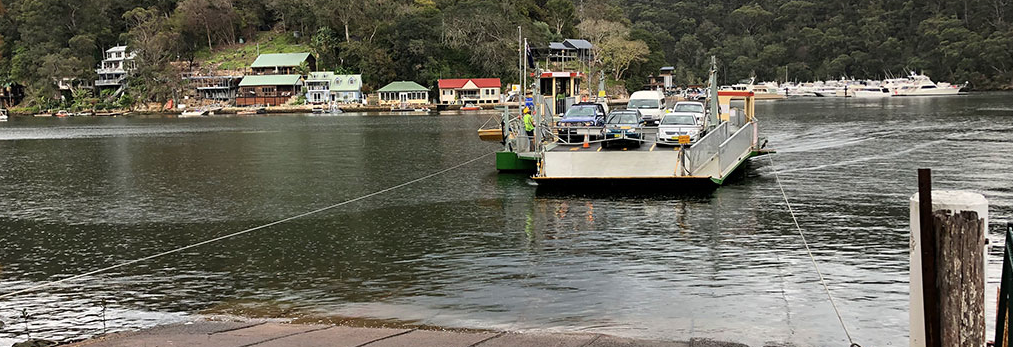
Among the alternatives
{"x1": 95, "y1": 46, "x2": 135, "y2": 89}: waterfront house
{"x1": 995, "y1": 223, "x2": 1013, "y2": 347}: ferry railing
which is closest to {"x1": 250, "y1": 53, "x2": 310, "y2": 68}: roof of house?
{"x1": 95, "y1": 46, "x2": 135, "y2": 89}: waterfront house

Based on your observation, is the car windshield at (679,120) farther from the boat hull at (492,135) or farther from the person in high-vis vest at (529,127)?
the boat hull at (492,135)

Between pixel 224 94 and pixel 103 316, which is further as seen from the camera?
pixel 224 94

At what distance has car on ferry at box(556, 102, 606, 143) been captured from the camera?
3644 cm

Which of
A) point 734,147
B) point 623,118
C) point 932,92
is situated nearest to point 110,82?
point 623,118

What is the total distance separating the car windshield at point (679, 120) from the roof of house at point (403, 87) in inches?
4225

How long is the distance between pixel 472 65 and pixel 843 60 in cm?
8029

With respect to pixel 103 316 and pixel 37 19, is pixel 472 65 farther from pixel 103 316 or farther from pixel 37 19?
pixel 103 316

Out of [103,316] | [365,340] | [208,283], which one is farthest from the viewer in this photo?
[208,283]

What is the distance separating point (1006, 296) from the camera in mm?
7191

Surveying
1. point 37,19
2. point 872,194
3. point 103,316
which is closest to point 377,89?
point 37,19

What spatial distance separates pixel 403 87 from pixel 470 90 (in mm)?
11060

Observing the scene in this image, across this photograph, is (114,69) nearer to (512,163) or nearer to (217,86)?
(217,86)

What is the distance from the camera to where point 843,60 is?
17588 centimetres

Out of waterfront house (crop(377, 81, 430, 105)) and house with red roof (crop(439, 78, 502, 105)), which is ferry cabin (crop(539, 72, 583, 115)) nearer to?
house with red roof (crop(439, 78, 502, 105))
